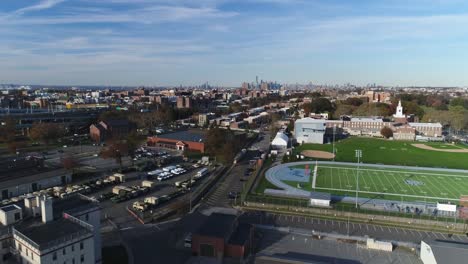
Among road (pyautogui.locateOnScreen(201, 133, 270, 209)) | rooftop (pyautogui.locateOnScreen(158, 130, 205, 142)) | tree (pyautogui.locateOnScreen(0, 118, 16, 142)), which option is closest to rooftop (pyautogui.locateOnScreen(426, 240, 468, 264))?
road (pyautogui.locateOnScreen(201, 133, 270, 209))

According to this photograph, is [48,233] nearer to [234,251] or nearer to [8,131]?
[234,251]

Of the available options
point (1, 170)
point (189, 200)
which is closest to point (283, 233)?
point (189, 200)

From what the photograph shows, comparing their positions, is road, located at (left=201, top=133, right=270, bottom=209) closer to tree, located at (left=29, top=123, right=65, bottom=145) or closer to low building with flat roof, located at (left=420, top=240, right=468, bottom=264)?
low building with flat roof, located at (left=420, top=240, right=468, bottom=264)

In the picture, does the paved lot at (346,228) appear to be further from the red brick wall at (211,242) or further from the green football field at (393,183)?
the green football field at (393,183)

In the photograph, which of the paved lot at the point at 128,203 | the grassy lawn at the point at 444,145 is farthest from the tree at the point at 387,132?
the paved lot at the point at 128,203

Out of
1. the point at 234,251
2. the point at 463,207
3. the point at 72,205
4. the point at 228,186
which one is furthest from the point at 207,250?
the point at 463,207

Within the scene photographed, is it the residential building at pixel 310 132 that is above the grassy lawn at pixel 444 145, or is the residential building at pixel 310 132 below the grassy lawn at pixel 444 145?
above
